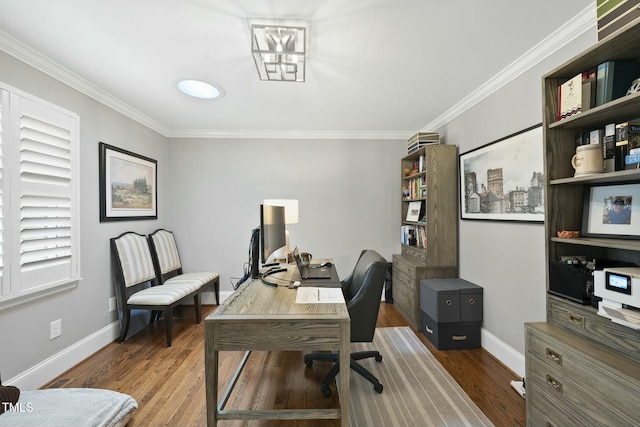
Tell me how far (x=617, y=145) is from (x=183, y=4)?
2274 mm

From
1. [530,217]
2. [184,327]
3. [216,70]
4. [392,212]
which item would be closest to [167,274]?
[184,327]

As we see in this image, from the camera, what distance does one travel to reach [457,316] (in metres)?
2.45

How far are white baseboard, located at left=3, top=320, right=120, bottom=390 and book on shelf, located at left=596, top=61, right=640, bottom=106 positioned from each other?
12.5ft

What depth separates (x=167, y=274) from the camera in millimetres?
A: 3248

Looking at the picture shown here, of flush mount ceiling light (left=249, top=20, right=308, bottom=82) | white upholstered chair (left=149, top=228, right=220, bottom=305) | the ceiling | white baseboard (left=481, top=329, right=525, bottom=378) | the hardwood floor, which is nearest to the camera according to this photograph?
the ceiling

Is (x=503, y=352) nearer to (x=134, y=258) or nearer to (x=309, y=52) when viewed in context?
(x=309, y=52)

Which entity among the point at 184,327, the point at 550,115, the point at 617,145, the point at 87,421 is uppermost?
the point at 550,115

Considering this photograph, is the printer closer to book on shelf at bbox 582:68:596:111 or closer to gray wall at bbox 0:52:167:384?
book on shelf at bbox 582:68:596:111

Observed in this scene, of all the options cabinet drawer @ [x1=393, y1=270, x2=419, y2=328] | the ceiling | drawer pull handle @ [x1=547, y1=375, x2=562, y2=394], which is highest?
the ceiling

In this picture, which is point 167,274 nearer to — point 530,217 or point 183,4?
point 183,4

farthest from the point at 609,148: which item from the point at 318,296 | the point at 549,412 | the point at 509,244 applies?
the point at 318,296

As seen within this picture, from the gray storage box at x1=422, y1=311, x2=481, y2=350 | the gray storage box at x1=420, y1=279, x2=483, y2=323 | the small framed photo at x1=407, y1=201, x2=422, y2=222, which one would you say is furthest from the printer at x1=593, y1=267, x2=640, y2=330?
the small framed photo at x1=407, y1=201, x2=422, y2=222

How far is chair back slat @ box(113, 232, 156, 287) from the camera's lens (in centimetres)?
262

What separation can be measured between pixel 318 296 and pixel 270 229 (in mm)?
694
